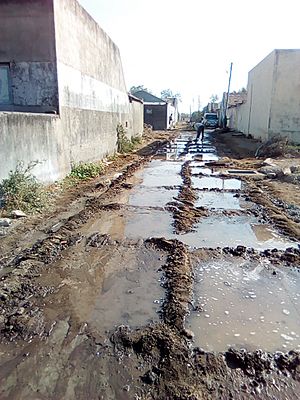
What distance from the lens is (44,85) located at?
8570 mm

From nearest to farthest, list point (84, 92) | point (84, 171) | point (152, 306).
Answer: point (152, 306), point (84, 171), point (84, 92)

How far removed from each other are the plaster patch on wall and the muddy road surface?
4.03 metres

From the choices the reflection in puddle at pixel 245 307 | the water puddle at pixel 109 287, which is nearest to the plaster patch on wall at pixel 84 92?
the water puddle at pixel 109 287

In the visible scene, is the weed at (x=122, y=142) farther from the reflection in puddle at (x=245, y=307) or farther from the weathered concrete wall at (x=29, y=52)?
the reflection in puddle at (x=245, y=307)

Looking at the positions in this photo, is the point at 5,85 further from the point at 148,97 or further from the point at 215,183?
the point at 148,97

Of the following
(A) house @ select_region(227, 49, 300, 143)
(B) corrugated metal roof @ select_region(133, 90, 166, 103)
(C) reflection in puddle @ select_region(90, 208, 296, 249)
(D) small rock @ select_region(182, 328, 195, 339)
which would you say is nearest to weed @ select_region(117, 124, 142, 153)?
(A) house @ select_region(227, 49, 300, 143)

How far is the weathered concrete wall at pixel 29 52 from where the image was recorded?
324 inches

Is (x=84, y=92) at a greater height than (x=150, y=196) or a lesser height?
greater

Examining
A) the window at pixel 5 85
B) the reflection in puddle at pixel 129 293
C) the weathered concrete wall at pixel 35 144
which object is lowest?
the reflection in puddle at pixel 129 293

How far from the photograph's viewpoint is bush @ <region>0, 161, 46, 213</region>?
6.31 metres

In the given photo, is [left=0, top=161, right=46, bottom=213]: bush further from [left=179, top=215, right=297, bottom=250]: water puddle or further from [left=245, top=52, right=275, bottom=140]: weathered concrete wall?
[left=245, top=52, right=275, bottom=140]: weathered concrete wall

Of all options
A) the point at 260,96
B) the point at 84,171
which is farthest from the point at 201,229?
the point at 260,96

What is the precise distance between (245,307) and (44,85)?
752 cm

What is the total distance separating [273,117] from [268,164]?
7.21 metres
